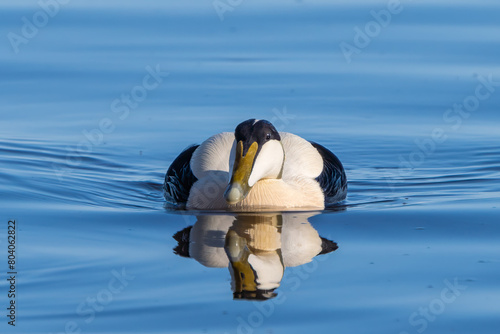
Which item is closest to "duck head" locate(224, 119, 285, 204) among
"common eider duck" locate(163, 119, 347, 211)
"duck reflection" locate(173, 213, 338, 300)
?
"common eider duck" locate(163, 119, 347, 211)

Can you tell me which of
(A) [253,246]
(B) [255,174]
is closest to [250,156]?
(B) [255,174]

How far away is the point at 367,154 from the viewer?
11531 millimetres

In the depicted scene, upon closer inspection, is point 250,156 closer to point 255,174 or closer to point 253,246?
point 255,174

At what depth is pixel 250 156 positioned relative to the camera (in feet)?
28.5

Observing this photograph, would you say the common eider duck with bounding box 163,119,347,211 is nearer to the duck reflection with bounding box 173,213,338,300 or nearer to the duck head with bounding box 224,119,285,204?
the duck head with bounding box 224,119,285,204

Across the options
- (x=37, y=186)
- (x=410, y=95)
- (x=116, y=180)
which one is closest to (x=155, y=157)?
(x=116, y=180)

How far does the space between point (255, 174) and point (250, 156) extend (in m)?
0.17

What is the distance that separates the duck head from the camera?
856 centimetres

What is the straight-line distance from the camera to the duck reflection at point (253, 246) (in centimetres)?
716

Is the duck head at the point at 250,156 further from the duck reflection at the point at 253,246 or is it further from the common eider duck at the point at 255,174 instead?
the duck reflection at the point at 253,246

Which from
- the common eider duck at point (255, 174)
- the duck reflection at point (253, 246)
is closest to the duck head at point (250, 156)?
the common eider duck at point (255, 174)

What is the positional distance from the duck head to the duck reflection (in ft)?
1.04

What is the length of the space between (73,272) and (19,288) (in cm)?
51

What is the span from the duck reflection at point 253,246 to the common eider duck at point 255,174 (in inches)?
8.7
